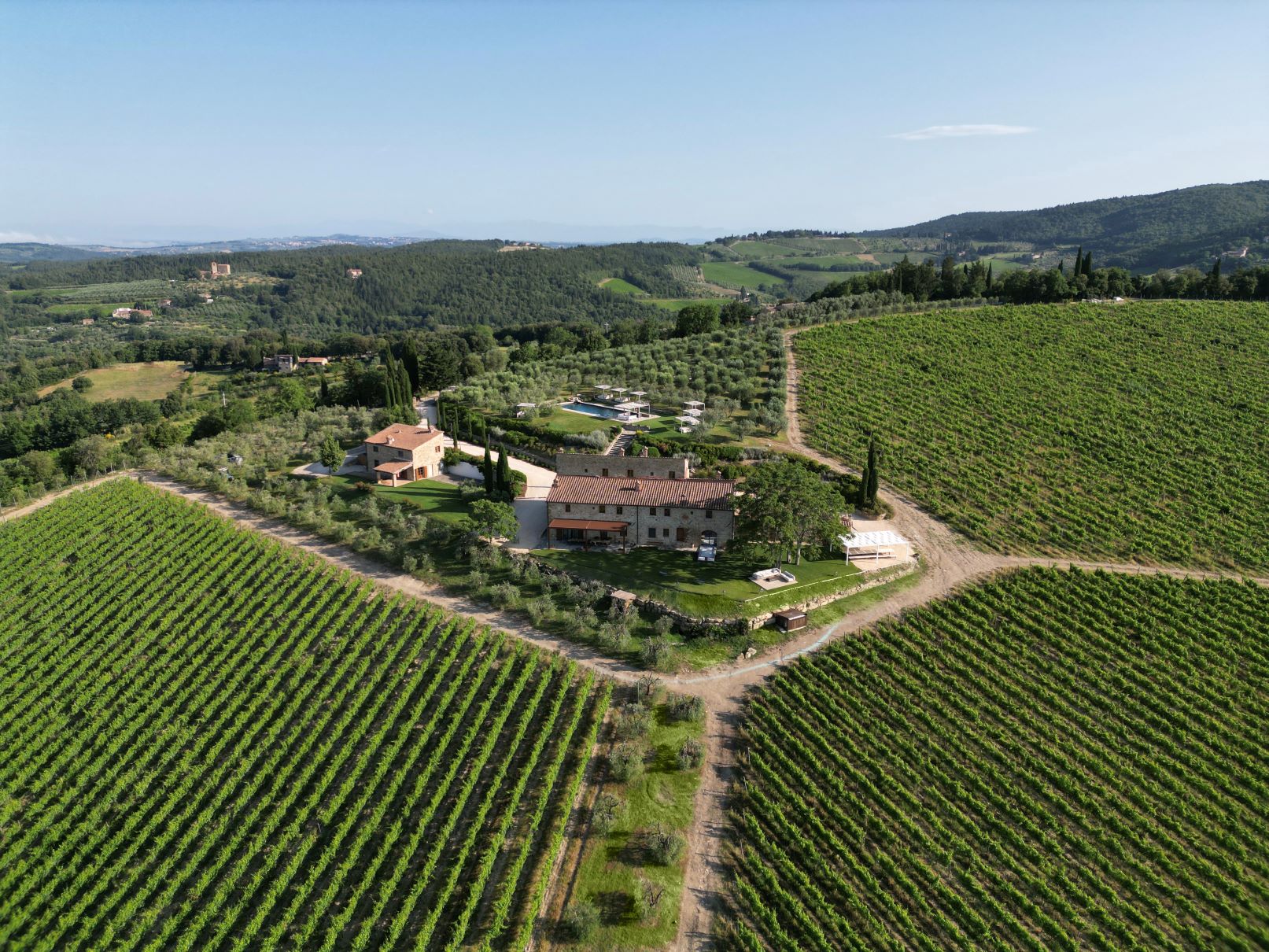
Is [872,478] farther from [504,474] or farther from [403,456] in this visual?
[403,456]

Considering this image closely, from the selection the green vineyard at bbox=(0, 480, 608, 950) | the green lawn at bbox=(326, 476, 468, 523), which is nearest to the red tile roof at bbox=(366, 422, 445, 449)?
the green lawn at bbox=(326, 476, 468, 523)

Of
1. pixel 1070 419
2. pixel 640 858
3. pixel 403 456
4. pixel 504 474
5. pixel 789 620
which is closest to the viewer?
pixel 640 858

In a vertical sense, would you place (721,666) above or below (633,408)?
below

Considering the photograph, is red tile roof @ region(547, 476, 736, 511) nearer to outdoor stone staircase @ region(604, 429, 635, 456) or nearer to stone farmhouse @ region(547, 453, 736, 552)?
stone farmhouse @ region(547, 453, 736, 552)

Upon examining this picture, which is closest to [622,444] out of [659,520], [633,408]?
[633,408]

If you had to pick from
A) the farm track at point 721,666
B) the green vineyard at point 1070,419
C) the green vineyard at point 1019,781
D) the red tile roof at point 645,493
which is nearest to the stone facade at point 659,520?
the red tile roof at point 645,493

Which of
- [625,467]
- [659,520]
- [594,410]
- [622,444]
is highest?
[594,410]
